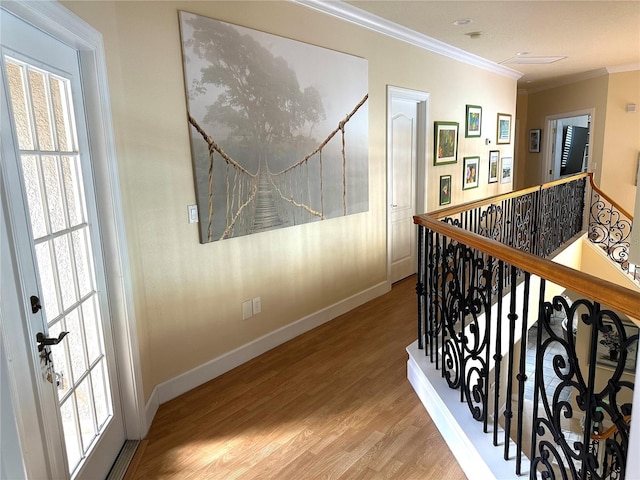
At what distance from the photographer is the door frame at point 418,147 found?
4461 mm

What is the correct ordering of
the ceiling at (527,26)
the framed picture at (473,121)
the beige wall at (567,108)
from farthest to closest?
the beige wall at (567,108)
the framed picture at (473,121)
the ceiling at (527,26)

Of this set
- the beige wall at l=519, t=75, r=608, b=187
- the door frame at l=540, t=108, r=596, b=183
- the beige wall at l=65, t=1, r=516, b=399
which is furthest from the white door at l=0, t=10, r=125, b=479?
the door frame at l=540, t=108, r=596, b=183

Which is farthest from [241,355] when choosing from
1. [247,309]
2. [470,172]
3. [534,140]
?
[534,140]

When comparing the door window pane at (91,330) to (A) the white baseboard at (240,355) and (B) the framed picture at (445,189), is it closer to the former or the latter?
(A) the white baseboard at (240,355)

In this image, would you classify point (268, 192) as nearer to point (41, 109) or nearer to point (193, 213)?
point (193, 213)

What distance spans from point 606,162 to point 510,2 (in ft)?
16.9

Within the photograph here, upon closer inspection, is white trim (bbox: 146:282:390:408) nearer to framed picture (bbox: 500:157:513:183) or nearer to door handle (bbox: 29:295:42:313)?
door handle (bbox: 29:295:42:313)

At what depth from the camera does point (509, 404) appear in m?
1.79

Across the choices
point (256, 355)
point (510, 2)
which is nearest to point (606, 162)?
point (510, 2)

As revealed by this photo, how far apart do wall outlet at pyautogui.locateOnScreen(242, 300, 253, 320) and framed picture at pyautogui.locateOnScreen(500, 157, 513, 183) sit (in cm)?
555

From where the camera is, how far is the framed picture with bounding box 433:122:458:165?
5.25 m

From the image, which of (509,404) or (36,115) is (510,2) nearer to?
(509,404)

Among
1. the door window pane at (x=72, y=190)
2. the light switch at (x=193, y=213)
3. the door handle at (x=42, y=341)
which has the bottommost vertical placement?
the door handle at (x=42, y=341)

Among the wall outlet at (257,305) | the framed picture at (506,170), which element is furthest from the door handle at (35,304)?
the framed picture at (506,170)
